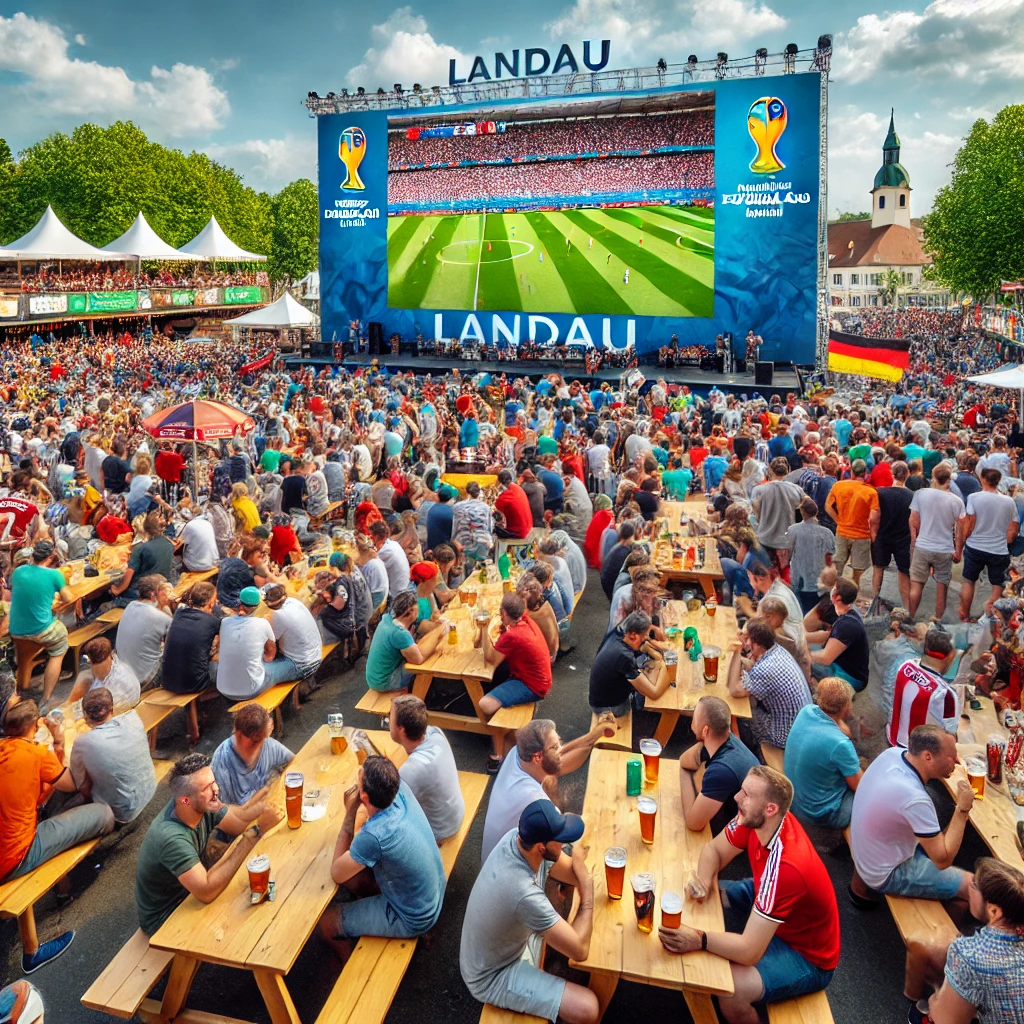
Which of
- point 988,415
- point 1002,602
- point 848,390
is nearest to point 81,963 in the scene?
point 1002,602

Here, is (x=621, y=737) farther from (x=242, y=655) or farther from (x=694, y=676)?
(x=242, y=655)

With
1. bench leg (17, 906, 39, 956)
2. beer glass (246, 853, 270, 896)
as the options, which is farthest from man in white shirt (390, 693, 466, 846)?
bench leg (17, 906, 39, 956)

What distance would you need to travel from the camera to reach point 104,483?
10906 mm

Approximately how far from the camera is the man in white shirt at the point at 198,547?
8.40 meters

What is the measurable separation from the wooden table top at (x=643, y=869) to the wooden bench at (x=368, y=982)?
2.81ft

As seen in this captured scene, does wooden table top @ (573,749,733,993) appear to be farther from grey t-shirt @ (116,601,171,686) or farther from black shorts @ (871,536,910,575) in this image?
black shorts @ (871,536,910,575)

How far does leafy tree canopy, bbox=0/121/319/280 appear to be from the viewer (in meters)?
43.6

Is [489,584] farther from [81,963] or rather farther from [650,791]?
[81,963]

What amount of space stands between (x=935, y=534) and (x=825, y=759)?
448cm

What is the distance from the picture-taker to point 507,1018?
338 cm

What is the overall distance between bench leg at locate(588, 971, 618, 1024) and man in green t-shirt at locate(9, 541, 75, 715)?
530 cm

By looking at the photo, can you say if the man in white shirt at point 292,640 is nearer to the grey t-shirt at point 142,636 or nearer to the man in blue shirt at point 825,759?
the grey t-shirt at point 142,636

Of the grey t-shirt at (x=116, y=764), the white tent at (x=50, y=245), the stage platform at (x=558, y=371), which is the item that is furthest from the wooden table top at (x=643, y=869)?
the white tent at (x=50, y=245)

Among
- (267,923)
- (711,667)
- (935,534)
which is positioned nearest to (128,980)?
(267,923)
